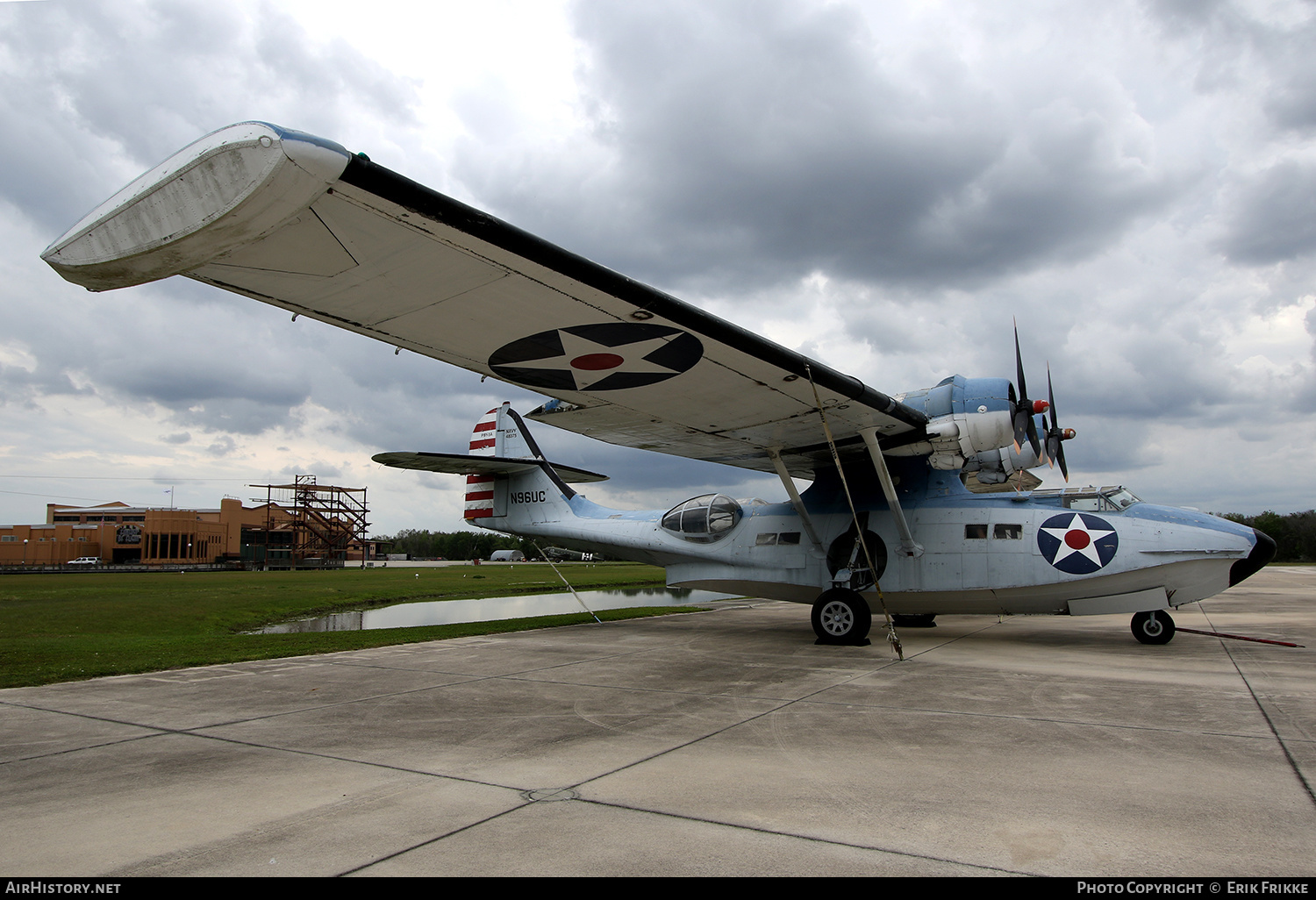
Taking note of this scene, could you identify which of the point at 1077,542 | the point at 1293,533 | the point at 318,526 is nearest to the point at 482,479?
the point at 1077,542

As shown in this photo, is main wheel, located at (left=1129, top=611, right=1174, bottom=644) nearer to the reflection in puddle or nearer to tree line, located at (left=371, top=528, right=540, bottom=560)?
the reflection in puddle

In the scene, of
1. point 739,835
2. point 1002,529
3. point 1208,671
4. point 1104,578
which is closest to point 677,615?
point 1002,529

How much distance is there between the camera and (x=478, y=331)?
21.8ft

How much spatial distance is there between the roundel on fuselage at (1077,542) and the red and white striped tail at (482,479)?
11.2 meters

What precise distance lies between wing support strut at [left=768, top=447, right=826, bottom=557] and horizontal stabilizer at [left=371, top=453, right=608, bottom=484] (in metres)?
5.82

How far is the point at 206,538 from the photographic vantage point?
70.9m

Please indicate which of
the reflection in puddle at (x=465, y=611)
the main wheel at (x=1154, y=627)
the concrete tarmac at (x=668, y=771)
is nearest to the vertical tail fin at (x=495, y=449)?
the reflection in puddle at (x=465, y=611)

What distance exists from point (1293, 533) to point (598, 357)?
107m

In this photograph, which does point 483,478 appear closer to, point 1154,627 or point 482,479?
point 482,479

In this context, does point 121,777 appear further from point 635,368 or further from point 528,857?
point 635,368

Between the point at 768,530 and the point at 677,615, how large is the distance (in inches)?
192

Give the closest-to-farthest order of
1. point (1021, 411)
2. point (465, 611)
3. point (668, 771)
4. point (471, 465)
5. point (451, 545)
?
point (668, 771)
point (1021, 411)
point (471, 465)
point (465, 611)
point (451, 545)

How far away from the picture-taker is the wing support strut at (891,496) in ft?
34.3

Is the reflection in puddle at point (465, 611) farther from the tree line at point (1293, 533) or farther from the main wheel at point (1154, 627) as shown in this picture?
the tree line at point (1293, 533)
